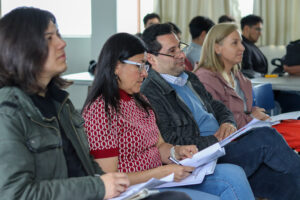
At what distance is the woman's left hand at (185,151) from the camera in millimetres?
2020

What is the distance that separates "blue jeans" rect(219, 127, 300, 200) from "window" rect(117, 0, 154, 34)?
4.09 m

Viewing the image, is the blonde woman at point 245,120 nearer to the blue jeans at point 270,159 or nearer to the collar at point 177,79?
the blue jeans at point 270,159

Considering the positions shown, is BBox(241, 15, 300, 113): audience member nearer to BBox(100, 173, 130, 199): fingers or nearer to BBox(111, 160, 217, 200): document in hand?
BBox(111, 160, 217, 200): document in hand

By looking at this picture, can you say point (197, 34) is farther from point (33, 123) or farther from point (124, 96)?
point (33, 123)

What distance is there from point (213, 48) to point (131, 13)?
3693 mm

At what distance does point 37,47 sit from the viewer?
1375 millimetres

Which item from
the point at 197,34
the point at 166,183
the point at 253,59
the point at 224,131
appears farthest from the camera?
the point at 253,59

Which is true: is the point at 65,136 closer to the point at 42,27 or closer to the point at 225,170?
the point at 42,27

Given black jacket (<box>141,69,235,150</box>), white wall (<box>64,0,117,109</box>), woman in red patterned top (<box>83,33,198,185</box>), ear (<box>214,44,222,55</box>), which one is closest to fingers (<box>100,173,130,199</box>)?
woman in red patterned top (<box>83,33,198,185</box>)

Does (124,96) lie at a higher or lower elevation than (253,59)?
higher

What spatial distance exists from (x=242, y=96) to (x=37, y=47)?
→ 209 centimetres

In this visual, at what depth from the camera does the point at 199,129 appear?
98.8 inches

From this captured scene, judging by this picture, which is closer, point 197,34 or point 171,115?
point 171,115

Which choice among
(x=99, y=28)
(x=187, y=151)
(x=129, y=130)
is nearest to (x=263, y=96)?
(x=187, y=151)
